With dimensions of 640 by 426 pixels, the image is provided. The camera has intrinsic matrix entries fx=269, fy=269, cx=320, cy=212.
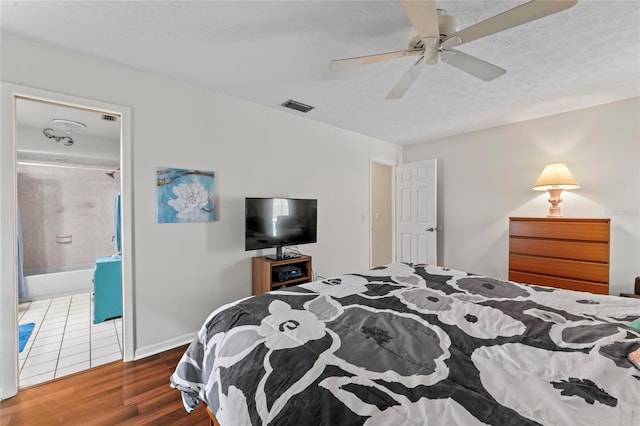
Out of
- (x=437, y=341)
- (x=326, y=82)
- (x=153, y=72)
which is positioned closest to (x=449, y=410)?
(x=437, y=341)

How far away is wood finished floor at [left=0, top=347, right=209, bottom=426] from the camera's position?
5.39 ft

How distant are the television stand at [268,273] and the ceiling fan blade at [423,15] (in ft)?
7.55

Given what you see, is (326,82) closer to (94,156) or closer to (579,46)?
(579,46)

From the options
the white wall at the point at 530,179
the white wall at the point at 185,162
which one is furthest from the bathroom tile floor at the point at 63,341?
the white wall at the point at 530,179

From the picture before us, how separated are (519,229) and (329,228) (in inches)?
90.2

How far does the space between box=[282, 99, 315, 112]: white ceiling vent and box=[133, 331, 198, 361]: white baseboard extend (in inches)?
101

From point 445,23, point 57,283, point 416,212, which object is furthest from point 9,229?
point 416,212

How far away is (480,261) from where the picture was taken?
3.89 m

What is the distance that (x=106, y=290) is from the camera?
3123mm

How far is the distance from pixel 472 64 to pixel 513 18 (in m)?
0.42

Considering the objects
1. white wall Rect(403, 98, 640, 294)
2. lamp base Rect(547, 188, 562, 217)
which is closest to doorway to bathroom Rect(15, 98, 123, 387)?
white wall Rect(403, 98, 640, 294)

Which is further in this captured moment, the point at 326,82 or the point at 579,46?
the point at 326,82

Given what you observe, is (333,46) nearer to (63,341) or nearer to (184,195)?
(184,195)

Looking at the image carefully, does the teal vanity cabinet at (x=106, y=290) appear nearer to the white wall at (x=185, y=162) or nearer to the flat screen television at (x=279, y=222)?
the white wall at (x=185, y=162)
